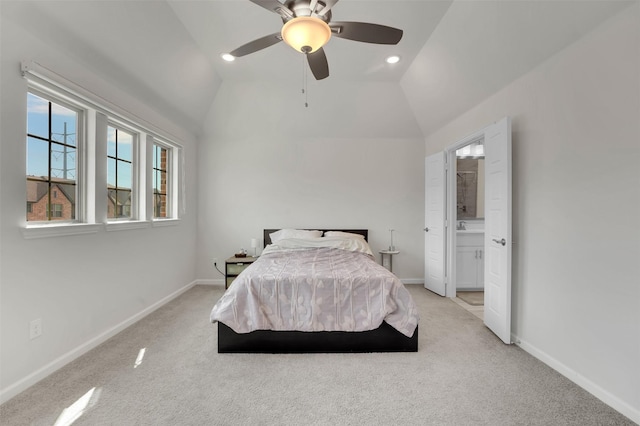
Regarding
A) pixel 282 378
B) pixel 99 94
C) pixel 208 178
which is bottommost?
pixel 282 378

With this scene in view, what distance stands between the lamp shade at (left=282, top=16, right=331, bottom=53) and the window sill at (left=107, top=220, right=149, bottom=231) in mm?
2383

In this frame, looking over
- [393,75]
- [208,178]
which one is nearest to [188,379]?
[208,178]

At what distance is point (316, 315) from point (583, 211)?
2.16 metres

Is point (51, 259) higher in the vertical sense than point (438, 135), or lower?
lower

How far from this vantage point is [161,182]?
3908mm

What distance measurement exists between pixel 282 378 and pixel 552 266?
2.30m

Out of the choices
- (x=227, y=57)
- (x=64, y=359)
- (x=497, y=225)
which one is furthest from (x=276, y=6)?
(x=64, y=359)

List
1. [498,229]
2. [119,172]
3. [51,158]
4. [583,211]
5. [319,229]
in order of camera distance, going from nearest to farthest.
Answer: [583,211]
[51,158]
[498,229]
[119,172]
[319,229]

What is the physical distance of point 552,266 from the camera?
7.22 ft

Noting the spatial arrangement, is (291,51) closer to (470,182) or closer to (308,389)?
(308,389)

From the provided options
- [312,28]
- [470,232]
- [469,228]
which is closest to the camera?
[312,28]

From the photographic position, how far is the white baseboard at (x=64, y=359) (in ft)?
5.72

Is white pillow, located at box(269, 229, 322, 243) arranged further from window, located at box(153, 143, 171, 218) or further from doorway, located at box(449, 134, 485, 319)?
doorway, located at box(449, 134, 485, 319)

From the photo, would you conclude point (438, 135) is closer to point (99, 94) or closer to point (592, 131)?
point (592, 131)
